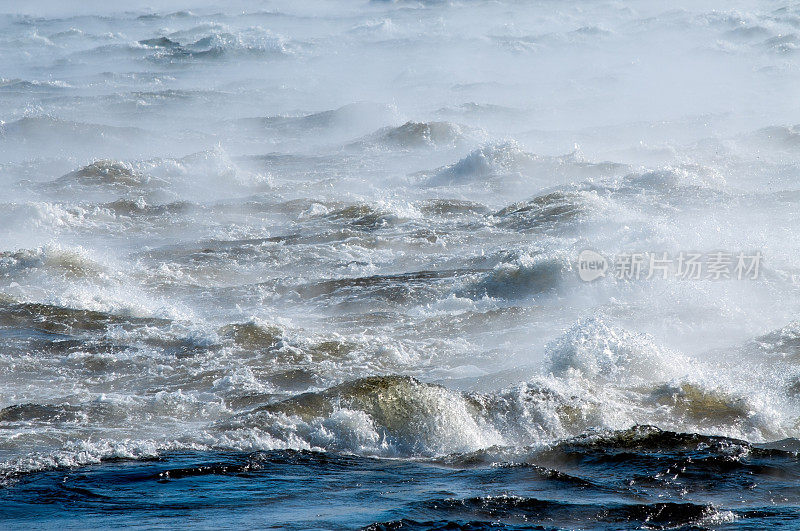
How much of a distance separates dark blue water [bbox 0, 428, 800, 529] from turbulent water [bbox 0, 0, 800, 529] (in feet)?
0.07

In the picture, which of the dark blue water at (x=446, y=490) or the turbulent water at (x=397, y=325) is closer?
the dark blue water at (x=446, y=490)

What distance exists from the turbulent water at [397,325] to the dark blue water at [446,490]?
2cm

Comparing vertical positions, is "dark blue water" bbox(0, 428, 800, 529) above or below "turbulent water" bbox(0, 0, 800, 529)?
below

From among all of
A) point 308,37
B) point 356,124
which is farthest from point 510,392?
point 308,37

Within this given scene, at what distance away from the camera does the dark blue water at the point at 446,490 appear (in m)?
4.46

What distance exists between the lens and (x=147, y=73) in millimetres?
38844

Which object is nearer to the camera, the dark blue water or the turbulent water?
the dark blue water

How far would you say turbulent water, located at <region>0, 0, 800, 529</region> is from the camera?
4.99m

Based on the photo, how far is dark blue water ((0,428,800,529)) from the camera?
4.46 m

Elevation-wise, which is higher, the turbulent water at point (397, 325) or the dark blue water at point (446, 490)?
the turbulent water at point (397, 325)

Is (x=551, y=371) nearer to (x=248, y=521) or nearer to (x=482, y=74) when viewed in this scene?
(x=248, y=521)

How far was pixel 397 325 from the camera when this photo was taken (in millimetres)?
9312

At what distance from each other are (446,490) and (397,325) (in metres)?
4.45

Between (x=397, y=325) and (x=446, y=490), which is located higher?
(x=397, y=325)
